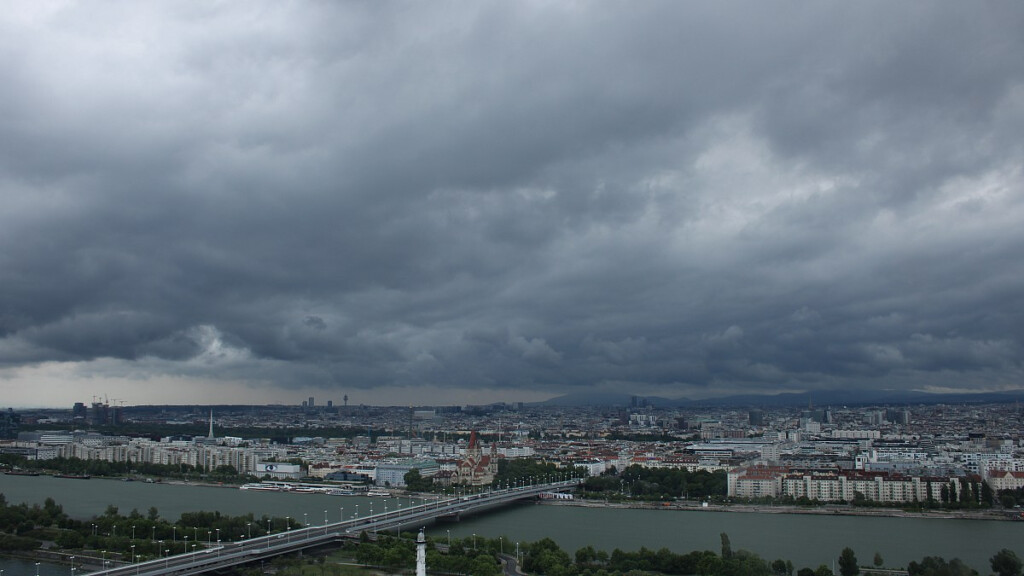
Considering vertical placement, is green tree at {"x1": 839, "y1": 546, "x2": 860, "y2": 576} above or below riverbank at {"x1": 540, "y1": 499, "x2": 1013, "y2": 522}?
above

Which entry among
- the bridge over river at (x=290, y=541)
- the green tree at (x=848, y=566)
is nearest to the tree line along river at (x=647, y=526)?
the bridge over river at (x=290, y=541)

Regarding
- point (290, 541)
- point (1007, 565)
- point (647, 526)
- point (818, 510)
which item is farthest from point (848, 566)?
point (818, 510)

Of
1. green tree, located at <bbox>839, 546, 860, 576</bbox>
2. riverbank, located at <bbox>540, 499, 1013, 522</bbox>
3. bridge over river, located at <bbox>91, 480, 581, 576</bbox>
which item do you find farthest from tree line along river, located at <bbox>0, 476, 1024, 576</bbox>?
green tree, located at <bbox>839, 546, 860, 576</bbox>

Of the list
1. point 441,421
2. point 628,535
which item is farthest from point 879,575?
point 441,421

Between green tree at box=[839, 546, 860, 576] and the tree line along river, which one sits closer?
Result: green tree at box=[839, 546, 860, 576]

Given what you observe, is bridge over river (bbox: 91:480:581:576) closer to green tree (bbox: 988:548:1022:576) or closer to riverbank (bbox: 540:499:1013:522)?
riverbank (bbox: 540:499:1013:522)

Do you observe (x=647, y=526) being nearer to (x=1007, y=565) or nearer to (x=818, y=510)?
(x=818, y=510)

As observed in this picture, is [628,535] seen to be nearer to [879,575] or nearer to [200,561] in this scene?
[879,575]
